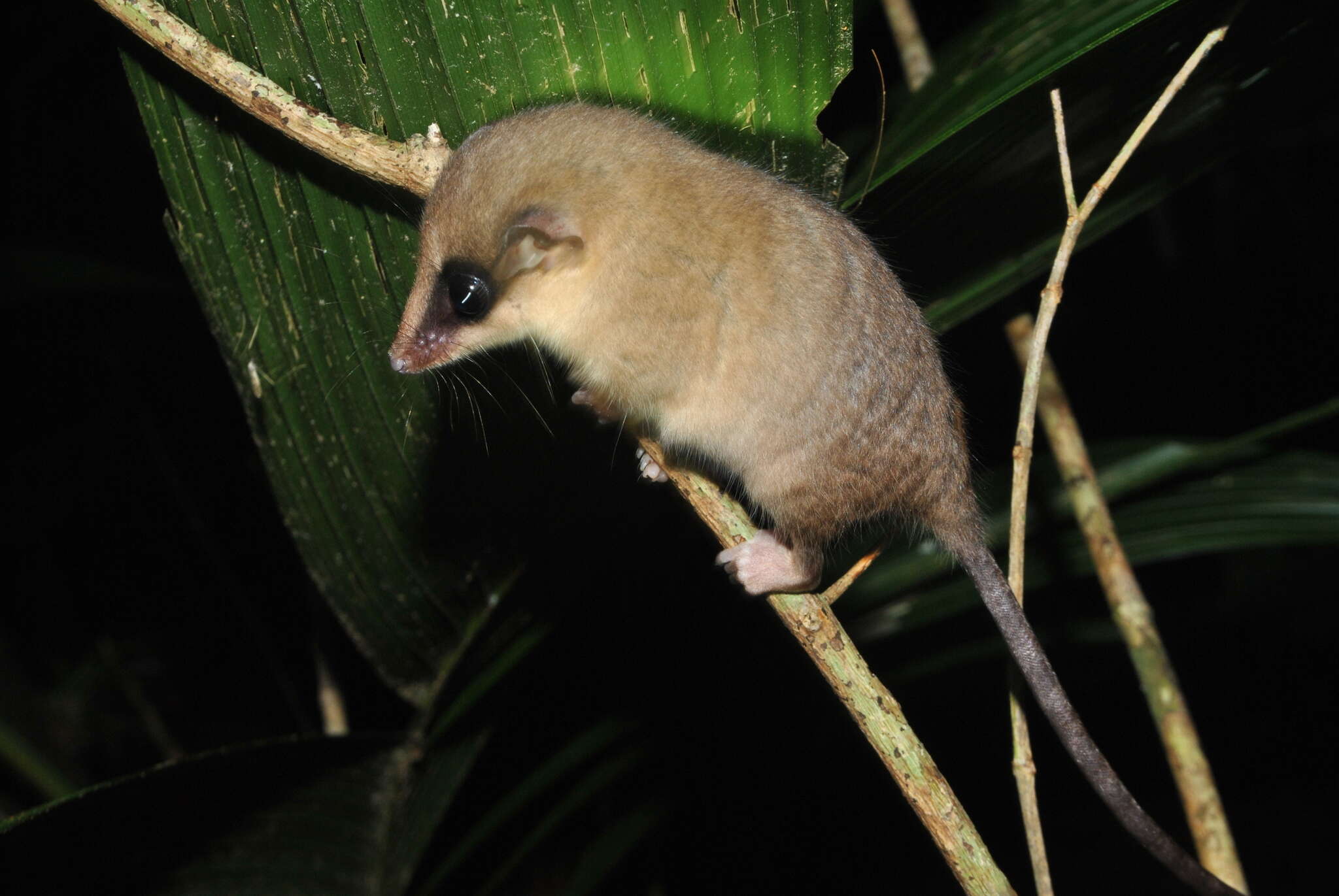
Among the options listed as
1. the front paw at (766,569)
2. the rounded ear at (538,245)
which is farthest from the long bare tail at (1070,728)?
the rounded ear at (538,245)

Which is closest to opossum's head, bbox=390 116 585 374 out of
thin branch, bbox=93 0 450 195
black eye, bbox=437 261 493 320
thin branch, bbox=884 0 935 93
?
black eye, bbox=437 261 493 320

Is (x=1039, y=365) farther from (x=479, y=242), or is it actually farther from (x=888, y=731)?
(x=479, y=242)

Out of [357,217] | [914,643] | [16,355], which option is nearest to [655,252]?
Answer: [357,217]

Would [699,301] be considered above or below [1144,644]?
above

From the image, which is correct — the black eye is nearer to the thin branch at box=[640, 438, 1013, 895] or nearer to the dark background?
the dark background

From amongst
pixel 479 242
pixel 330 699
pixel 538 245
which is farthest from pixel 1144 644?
pixel 330 699

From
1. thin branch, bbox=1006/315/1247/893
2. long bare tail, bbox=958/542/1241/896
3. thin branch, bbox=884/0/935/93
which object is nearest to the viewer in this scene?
long bare tail, bbox=958/542/1241/896

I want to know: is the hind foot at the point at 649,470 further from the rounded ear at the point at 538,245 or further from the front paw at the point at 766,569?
the rounded ear at the point at 538,245

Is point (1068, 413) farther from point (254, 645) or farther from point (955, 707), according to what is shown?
point (254, 645)
